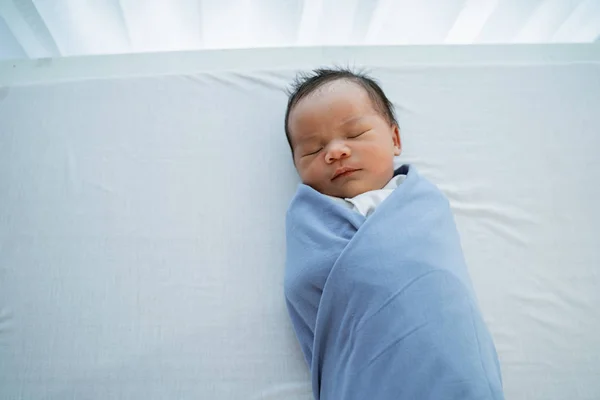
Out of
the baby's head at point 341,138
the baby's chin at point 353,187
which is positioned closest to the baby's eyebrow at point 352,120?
the baby's head at point 341,138

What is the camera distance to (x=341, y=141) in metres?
0.71

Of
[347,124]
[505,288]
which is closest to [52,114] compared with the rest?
[347,124]

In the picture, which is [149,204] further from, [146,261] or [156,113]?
[156,113]

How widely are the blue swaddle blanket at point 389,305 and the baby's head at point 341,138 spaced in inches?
3.0

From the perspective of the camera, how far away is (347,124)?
0.72 m

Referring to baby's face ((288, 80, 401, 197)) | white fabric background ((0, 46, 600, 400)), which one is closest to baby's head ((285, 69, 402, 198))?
baby's face ((288, 80, 401, 197))

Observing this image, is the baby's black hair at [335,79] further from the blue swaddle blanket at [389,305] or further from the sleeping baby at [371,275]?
the blue swaddle blanket at [389,305]

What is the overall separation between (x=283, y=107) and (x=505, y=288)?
622 millimetres

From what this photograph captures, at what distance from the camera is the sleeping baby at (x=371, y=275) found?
512mm

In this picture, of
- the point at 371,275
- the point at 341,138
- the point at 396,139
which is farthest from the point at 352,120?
the point at 371,275

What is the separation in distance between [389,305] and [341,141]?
32cm

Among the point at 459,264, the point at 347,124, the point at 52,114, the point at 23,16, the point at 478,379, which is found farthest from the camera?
the point at 23,16

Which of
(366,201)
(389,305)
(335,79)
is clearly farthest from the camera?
(335,79)

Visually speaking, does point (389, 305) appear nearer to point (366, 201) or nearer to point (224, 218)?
point (366, 201)
